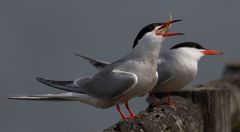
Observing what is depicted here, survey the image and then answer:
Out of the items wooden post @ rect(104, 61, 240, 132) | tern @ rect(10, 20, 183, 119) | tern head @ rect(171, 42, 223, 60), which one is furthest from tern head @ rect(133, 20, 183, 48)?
tern head @ rect(171, 42, 223, 60)

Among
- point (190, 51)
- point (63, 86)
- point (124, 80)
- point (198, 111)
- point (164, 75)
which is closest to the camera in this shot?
point (124, 80)

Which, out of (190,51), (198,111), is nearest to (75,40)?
(190,51)

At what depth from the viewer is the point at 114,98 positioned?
5566 millimetres

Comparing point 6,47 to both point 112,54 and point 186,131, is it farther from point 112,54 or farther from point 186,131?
point 186,131

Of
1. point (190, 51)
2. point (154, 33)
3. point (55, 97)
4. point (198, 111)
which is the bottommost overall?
point (198, 111)

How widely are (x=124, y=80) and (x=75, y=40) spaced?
74.1 ft

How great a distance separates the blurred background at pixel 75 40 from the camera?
22.5 m

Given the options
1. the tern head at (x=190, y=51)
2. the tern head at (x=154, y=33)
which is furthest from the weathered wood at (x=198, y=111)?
the tern head at (x=154, y=33)

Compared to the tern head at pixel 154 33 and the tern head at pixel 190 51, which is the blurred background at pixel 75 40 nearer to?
the tern head at pixel 190 51

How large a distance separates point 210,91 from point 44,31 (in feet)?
83.4

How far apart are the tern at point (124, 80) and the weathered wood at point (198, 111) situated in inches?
8.5

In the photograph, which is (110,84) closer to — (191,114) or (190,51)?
(191,114)

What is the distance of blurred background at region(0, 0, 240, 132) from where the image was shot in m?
22.5

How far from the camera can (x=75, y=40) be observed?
27.9 meters
